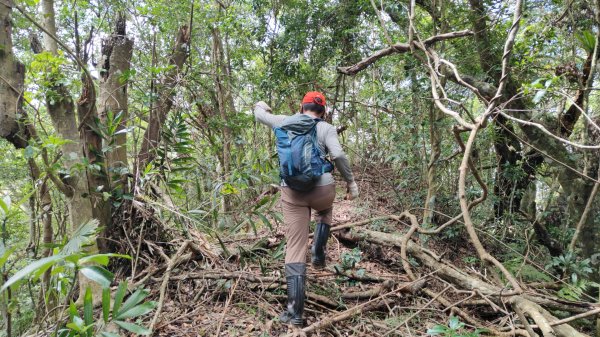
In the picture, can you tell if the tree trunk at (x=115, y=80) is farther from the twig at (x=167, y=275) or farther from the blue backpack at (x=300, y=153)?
the blue backpack at (x=300, y=153)

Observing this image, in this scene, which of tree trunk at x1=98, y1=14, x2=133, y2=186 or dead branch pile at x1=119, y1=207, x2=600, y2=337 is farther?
tree trunk at x1=98, y1=14, x2=133, y2=186

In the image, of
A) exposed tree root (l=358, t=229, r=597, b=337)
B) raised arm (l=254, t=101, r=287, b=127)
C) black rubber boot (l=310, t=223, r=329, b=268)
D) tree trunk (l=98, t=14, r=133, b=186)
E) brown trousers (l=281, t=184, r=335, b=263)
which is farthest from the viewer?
tree trunk (l=98, t=14, r=133, b=186)

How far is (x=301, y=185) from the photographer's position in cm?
356

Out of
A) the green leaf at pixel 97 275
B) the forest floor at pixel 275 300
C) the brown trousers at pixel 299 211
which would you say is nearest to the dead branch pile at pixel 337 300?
the forest floor at pixel 275 300

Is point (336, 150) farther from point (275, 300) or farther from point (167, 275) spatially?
point (167, 275)

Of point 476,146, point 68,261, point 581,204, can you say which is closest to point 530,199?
point 476,146

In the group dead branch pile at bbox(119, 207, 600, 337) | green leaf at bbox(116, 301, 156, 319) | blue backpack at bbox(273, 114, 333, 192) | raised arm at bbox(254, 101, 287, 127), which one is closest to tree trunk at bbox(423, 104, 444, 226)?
dead branch pile at bbox(119, 207, 600, 337)

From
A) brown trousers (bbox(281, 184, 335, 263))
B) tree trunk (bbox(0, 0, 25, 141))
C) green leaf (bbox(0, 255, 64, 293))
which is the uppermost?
tree trunk (bbox(0, 0, 25, 141))

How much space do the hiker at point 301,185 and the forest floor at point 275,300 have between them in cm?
32

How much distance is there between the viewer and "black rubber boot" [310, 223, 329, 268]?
4172mm

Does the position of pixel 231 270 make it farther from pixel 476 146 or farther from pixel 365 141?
pixel 365 141

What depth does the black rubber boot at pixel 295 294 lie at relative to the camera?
3.40m

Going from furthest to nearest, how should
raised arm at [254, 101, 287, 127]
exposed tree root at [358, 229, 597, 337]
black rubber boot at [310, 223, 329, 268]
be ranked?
black rubber boot at [310, 223, 329, 268] < raised arm at [254, 101, 287, 127] < exposed tree root at [358, 229, 597, 337]

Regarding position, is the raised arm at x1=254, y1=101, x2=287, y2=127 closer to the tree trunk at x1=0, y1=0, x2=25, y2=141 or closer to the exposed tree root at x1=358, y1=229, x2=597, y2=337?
the tree trunk at x1=0, y1=0, x2=25, y2=141
